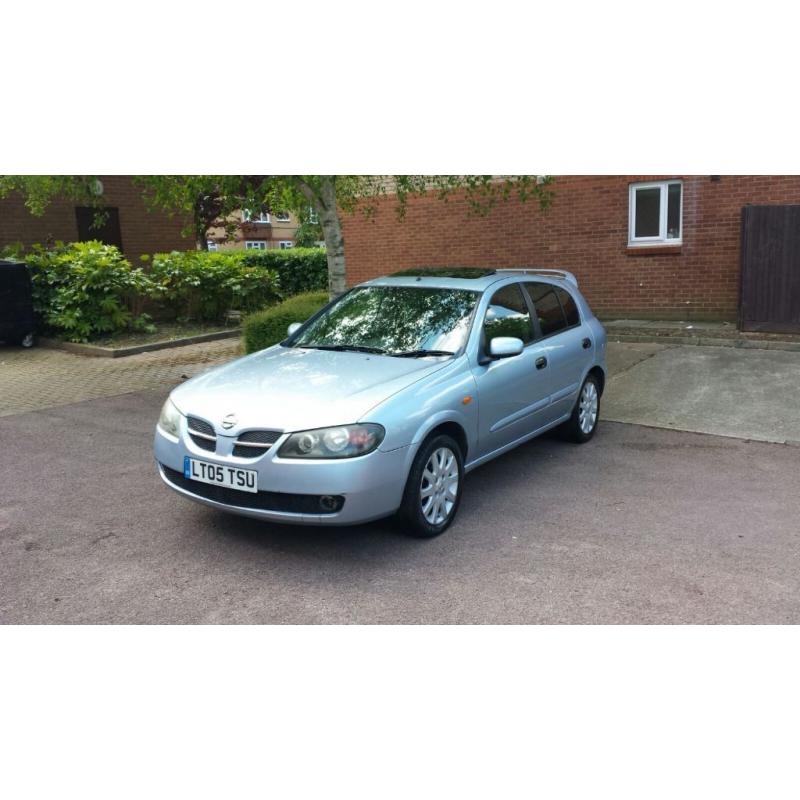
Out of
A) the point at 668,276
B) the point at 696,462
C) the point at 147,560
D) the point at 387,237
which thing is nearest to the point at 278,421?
the point at 147,560

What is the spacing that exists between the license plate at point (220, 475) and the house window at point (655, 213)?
420 inches

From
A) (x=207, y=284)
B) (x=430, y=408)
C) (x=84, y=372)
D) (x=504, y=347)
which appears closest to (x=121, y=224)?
(x=207, y=284)

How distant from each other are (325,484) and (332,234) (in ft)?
21.8

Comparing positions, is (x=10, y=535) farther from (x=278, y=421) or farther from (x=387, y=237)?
(x=387, y=237)

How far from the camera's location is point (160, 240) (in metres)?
20.0

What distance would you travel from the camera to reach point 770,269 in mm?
11781

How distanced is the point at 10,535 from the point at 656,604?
3955mm

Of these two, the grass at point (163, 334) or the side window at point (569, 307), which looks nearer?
the side window at point (569, 307)

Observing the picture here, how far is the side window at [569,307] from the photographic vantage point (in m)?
6.96

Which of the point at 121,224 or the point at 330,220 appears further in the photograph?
the point at 121,224

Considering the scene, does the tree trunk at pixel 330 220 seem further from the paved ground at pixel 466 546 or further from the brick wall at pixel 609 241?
the brick wall at pixel 609 241

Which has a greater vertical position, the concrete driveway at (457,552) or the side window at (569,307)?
the side window at (569,307)

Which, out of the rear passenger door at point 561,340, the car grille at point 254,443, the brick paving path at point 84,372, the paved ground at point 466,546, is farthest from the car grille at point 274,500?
the brick paving path at point 84,372

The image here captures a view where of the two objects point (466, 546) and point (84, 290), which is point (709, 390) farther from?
point (84, 290)
